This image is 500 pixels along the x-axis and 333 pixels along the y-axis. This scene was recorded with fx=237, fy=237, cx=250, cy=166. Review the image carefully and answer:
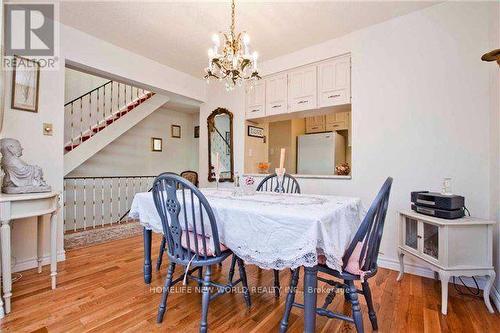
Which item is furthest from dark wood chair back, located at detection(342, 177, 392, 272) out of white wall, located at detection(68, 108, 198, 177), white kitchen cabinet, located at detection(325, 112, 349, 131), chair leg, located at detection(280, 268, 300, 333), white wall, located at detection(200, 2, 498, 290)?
white wall, located at detection(68, 108, 198, 177)

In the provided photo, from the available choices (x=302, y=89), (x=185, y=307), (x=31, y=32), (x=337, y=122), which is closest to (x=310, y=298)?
(x=185, y=307)

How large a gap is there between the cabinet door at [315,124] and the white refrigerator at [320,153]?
0.34 m

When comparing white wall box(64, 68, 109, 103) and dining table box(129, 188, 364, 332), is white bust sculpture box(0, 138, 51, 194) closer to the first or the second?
dining table box(129, 188, 364, 332)

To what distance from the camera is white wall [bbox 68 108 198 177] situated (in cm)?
482

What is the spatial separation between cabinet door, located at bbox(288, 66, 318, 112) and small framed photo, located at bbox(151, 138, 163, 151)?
368cm

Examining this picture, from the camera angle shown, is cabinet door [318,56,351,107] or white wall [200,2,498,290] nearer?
white wall [200,2,498,290]

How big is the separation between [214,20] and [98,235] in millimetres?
3251

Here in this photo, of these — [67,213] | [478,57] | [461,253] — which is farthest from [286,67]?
[67,213]

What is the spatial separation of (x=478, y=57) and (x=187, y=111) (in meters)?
5.47

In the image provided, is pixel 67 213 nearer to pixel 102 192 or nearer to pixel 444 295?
pixel 102 192

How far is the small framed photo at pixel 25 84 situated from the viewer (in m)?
2.26

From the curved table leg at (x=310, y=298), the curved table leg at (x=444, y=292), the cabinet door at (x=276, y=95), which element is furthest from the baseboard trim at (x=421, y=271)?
the cabinet door at (x=276, y=95)

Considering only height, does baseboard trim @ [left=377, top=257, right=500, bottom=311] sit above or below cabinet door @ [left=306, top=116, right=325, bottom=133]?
below

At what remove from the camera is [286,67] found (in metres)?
3.30
